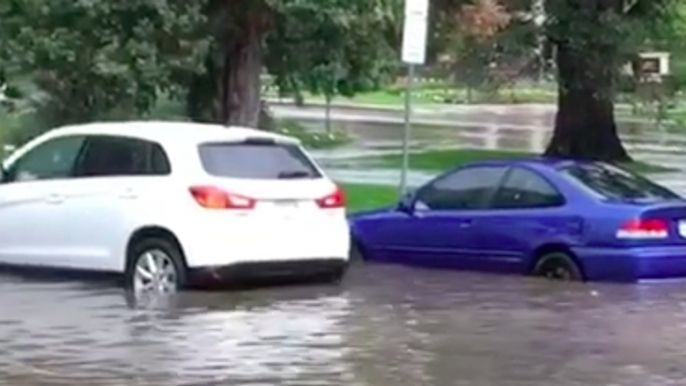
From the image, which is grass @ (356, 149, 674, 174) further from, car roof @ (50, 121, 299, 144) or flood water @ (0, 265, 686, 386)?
flood water @ (0, 265, 686, 386)

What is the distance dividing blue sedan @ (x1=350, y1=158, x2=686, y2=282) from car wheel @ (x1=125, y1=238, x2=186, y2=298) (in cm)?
335

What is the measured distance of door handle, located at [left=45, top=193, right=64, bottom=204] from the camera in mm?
17672

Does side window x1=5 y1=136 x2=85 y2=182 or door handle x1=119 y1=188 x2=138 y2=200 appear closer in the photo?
door handle x1=119 y1=188 x2=138 y2=200

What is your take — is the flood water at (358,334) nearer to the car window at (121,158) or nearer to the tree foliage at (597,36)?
the car window at (121,158)

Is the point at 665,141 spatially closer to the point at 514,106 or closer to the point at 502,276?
the point at 514,106

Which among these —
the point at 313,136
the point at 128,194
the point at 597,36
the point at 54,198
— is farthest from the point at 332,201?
the point at 313,136

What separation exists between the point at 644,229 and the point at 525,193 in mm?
1395

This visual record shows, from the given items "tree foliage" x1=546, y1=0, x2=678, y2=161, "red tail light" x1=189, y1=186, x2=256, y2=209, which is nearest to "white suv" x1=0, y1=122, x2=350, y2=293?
"red tail light" x1=189, y1=186, x2=256, y2=209

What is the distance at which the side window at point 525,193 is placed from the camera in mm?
18328

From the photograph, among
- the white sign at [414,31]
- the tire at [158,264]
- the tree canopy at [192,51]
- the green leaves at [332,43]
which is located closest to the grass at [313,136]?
the tree canopy at [192,51]

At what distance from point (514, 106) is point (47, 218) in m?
60.8

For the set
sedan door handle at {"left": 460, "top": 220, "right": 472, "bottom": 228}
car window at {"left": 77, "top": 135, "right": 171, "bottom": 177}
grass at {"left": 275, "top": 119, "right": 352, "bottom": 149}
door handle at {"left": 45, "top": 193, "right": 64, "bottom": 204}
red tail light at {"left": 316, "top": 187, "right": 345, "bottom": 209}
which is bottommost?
grass at {"left": 275, "top": 119, "right": 352, "bottom": 149}

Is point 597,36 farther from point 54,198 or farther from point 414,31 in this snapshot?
point 54,198

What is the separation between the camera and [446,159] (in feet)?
128
